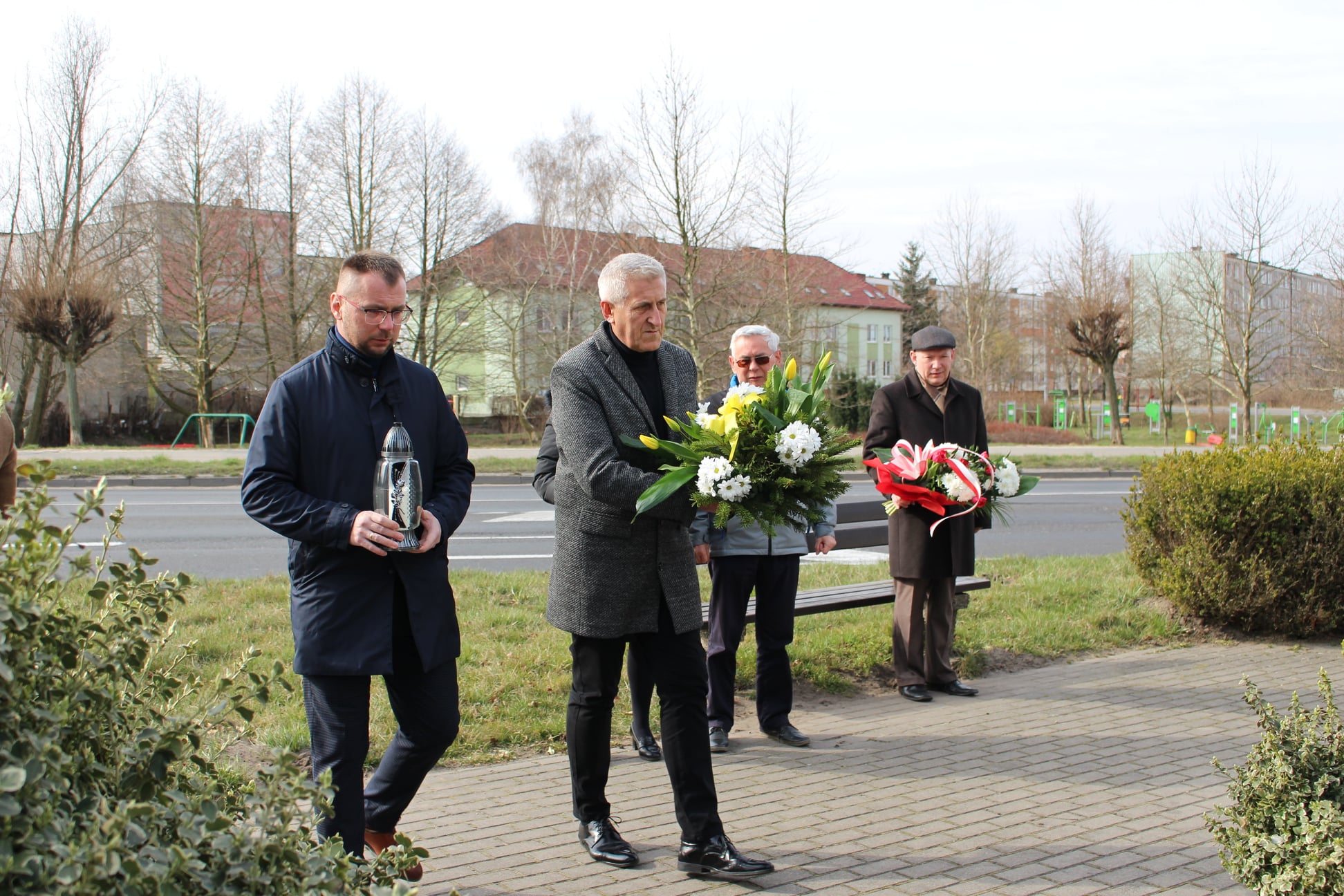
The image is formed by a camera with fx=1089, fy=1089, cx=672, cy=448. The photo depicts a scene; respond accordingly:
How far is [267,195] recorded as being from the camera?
39.4 metres

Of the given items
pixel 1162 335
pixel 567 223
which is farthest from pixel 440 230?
pixel 1162 335

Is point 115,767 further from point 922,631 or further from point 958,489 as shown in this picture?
point 922,631

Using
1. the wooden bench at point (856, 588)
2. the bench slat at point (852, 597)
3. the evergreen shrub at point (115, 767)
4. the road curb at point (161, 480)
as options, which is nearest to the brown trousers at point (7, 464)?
the evergreen shrub at point (115, 767)

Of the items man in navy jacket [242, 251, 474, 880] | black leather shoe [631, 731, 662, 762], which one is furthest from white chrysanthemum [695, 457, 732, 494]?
black leather shoe [631, 731, 662, 762]

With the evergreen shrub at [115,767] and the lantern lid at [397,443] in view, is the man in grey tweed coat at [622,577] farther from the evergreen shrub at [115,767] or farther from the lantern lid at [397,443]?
the evergreen shrub at [115,767]

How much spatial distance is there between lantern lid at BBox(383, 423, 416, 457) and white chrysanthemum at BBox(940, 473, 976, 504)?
273 cm

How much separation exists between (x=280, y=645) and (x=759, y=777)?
3.23 m

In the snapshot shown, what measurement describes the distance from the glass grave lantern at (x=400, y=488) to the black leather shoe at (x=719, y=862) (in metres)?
1.48

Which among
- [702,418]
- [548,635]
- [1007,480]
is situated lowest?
[548,635]

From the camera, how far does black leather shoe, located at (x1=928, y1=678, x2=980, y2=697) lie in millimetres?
6271

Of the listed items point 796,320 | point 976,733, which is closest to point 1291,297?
point 796,320

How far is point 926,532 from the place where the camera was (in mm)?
6156

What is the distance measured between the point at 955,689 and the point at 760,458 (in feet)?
10.5

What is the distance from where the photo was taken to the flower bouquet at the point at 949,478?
5152 mm
